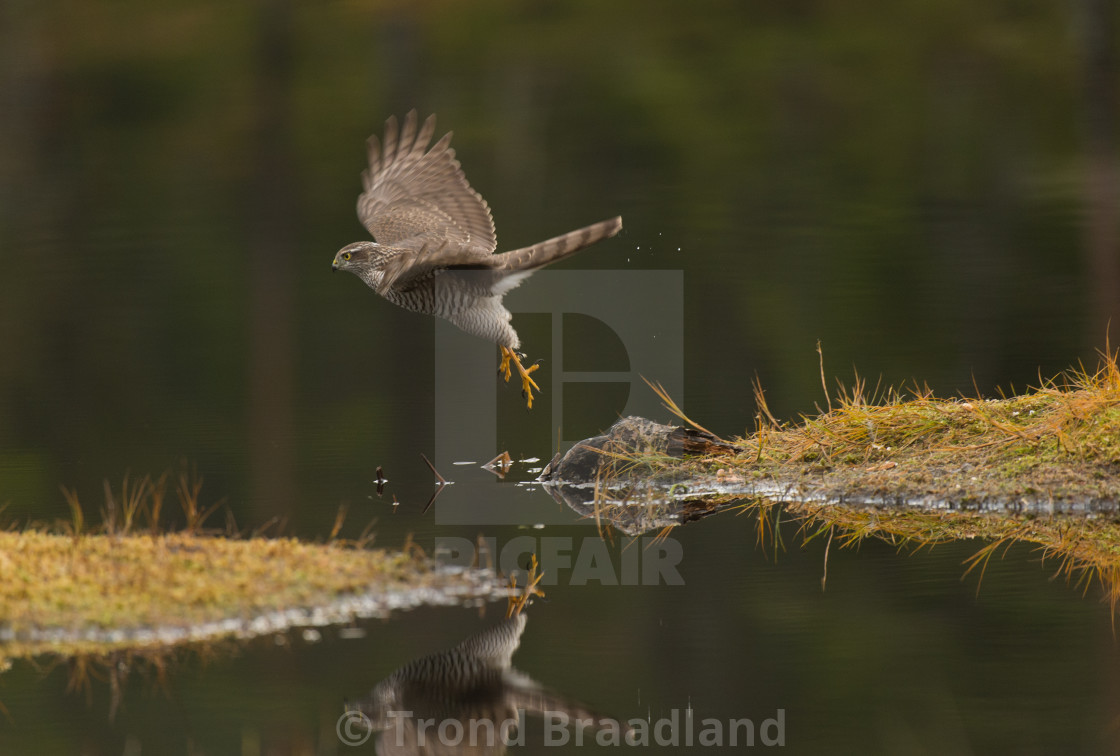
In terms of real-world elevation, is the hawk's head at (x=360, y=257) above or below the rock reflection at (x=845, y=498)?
above

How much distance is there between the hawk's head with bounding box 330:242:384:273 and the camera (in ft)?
32.8

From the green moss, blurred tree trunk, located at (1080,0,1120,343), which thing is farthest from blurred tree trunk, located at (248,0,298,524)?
blurred tree trunk, located at (1080,0,1120,343)

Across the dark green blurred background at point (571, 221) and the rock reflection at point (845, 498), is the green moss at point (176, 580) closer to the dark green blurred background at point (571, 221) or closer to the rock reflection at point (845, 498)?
the dark green blurred background at point (571, 221)

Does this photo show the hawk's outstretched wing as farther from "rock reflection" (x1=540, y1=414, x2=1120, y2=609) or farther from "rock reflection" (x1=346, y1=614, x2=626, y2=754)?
"rock reflection" (x1=346, y1=614, x2=626, y2=754)

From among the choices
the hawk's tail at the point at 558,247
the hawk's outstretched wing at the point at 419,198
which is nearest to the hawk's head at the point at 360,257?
the hawk's outstretched wing at the point at 419,198

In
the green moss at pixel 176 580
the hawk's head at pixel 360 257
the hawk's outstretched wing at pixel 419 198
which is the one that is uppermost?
the hawk's outstretched wing at pixel 419 198

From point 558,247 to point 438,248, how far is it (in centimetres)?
98

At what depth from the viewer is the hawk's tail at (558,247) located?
7574mm

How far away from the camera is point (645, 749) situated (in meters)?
5.34

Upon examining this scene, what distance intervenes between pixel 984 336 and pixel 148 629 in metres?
9.95

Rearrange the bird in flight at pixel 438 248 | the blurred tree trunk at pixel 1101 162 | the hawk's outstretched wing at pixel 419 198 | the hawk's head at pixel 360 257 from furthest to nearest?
the blurred tree trunk at pixel 1101 162, the hawk's outstretched wing at pixel 419 198, the hawk's head at pixel 360 257, the bird in flight at pixel 438 248

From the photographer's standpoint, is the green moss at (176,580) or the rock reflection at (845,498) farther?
the rock reflection at (845,498)

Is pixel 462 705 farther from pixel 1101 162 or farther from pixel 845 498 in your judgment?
pixel 1101 162

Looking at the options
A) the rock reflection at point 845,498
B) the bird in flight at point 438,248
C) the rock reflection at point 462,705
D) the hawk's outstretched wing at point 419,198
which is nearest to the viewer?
the rock reflection at point 462,705
